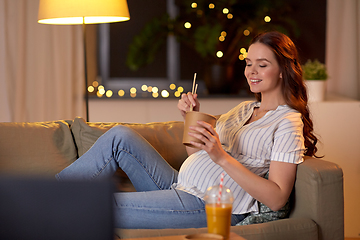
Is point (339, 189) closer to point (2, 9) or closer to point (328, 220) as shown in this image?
point (328, 220)

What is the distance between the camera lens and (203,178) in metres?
1.58

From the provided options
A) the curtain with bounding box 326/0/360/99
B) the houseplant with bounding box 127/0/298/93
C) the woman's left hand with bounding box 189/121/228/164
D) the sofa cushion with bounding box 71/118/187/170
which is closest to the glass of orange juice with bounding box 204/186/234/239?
the woman's left hand with bounding box 189/121/228/164

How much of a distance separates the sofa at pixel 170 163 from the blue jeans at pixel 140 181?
0.10 meters

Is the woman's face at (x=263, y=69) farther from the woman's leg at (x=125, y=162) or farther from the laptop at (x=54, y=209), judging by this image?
the laptop at (x=54, y=209)

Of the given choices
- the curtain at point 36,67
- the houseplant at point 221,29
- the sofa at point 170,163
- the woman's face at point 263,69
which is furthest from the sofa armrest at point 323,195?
the curtain at point 36,67

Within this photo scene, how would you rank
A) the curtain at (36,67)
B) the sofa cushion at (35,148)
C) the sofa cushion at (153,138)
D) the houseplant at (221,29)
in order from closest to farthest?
the sofa cushion at (35,148)
the sofa cushion at (153,138)
the curtain at (36,67)
the houseplant at (221,29)

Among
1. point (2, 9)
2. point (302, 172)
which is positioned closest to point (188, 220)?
Answer: point (302, 172)

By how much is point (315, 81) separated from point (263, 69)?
4.18 feet

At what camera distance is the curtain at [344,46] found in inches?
125

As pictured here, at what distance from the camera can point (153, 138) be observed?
2084 mm

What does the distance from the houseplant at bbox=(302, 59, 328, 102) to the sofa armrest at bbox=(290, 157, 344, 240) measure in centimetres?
132

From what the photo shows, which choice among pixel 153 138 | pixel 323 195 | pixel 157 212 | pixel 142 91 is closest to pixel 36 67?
pixel 142 91

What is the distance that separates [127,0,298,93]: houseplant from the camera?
129 inches

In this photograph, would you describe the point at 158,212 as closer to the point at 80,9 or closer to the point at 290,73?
the point at 290,73
